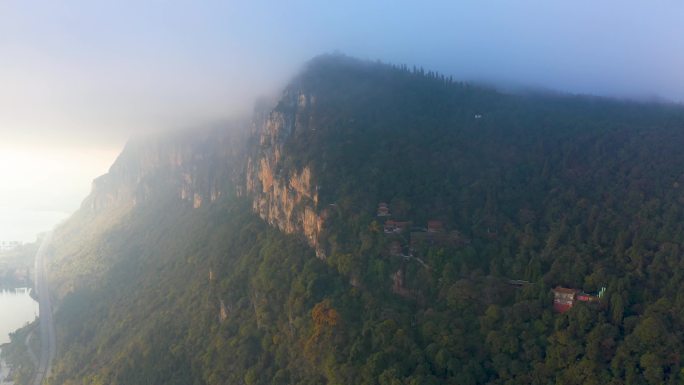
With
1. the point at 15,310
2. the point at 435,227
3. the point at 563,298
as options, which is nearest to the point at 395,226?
the point at 435,227

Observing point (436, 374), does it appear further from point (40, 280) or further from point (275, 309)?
point (40, 280)

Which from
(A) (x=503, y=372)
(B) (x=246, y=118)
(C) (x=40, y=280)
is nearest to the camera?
(A) (x=503, y=372)

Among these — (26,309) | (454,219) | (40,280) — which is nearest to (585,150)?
(454,219)

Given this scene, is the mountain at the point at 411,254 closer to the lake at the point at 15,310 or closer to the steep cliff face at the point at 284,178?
the steep cliff face at the point at 284,178

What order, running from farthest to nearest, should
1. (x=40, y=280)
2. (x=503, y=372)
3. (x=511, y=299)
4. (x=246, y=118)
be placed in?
(x=40, y=280), (x=246, y=118), (x=511, y=299), (x=503, y=372)

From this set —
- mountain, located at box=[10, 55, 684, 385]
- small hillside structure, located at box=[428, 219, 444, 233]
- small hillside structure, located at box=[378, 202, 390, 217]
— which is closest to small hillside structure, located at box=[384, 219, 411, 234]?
mountain, located at box=[10, 55, 684, 385]

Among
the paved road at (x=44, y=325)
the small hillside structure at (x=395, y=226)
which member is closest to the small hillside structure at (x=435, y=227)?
the small hillside structure at (x=395, y=226)
